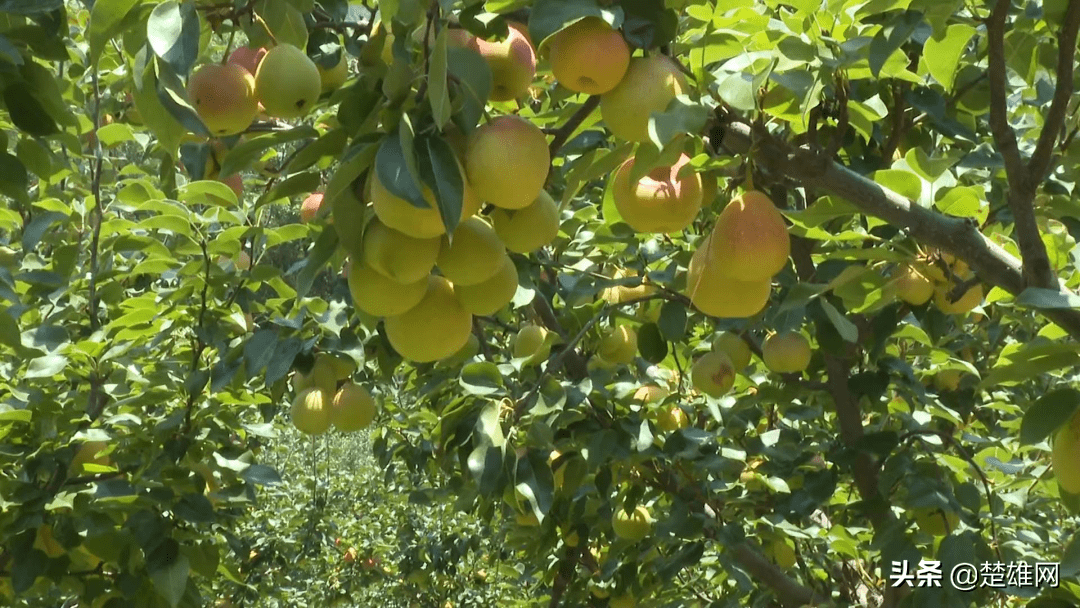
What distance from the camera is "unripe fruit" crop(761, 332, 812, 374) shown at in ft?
7.33

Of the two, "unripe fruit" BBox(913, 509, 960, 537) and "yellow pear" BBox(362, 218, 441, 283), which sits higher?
"yellow pear" BBox(362, 218, 441, 283)

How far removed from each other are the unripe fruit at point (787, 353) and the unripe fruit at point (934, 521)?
40 centimetres

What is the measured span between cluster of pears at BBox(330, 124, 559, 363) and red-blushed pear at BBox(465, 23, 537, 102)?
0.37 ft

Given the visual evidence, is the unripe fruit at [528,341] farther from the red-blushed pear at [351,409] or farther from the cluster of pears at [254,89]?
the cluster of pears at [254,89]

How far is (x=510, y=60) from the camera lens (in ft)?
3.49

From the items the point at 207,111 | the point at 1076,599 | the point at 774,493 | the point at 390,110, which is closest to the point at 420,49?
the point at 390,110

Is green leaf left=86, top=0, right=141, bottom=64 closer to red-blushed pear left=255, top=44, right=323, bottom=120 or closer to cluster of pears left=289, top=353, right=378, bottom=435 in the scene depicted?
red-blushed pear left=255, top=44, right=323, bottom=120

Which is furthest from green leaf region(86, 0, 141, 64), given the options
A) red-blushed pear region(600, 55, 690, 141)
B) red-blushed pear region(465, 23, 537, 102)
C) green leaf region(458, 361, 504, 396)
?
green leaf region(458, 361, 504, 396)

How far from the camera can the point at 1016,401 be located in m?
3.12

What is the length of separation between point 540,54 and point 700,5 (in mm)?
292

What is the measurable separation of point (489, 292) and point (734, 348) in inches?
53.8

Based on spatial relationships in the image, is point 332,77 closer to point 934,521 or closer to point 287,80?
point 287,80

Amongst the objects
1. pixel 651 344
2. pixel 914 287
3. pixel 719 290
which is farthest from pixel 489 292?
pixel 651 344

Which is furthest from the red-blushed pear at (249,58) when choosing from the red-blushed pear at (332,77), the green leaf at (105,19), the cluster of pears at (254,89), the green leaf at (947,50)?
the green leaf at (947,50)
